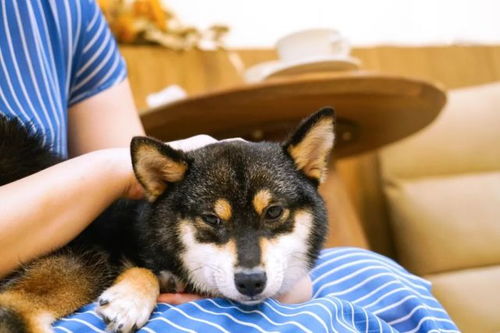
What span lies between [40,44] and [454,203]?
166cm

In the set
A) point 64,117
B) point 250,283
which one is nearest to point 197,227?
point 250,283

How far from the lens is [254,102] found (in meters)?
1.27

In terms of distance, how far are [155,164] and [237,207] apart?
16 centimetres

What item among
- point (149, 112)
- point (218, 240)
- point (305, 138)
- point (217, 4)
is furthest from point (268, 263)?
point (217, 4)

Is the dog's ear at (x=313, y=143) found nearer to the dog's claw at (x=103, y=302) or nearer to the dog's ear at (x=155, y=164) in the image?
the dog's ear at (x=155, y=164)

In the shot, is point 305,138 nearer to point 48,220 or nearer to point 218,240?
point 218,240

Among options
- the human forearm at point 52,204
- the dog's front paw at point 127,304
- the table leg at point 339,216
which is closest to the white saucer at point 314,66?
the table leg at point 339,216

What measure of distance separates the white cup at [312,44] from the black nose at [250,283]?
0.86 m

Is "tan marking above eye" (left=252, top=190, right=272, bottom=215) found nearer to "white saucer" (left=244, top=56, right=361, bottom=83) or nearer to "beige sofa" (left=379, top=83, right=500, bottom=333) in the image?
"white saucer" (left=244, top=56, right=361, bottom=83)

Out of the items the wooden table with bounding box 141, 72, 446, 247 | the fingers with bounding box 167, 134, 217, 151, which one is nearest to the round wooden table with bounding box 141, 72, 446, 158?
the wooden table with bounding box 141, 72, 446, 247

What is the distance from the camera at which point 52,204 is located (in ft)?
2.65

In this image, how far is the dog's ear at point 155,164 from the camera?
855 mm

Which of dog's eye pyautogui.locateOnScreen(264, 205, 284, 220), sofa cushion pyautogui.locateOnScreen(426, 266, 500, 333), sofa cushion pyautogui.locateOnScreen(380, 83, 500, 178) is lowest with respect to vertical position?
sofa cushion pyautogui.locateOnScreen(426, 266, 500, 333)

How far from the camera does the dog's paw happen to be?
0.71 metres
